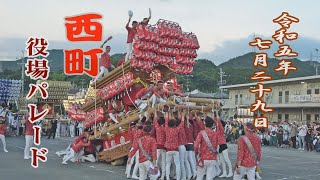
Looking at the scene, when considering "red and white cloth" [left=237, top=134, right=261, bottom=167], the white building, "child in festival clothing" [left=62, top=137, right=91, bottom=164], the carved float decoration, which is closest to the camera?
"red and white cloth" [left=237, top=134, right=261, bottom=167]

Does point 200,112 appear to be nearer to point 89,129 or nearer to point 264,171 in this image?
point 264,171

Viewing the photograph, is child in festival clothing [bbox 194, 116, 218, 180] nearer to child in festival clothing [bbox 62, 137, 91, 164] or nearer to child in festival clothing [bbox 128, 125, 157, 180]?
child in festival clothing [bbox 128, 125, 157, 180]

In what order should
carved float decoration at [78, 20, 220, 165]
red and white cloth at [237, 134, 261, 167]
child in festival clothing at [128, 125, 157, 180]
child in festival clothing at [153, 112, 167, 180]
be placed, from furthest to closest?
carved float decoration at [78, 20, 220, 165] → child in festival clothing at [153, 112, 167, 180] → child in festival clothing at [128, 125, 157, 180] → red and white cloth at [237, 134, 261, 167]

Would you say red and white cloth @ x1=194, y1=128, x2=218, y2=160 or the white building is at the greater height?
the white building

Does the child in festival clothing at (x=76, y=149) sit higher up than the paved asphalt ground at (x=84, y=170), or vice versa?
the child in festival clothing at (x=76, y=149)

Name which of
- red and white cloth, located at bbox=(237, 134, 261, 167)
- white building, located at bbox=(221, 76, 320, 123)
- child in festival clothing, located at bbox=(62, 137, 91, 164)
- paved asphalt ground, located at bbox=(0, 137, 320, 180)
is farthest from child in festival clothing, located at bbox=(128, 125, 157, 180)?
white building, located at bbox=(221, 76, 320, 123)

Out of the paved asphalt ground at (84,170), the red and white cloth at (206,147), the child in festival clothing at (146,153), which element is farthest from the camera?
the paved asphalt ground at (84,170)

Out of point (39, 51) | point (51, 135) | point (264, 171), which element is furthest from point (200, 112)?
point (51, 135)

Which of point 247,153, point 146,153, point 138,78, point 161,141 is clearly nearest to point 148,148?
point 146,153

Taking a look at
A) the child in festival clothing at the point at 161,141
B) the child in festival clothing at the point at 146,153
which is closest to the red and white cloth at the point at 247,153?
the child in festival clothing at the point at 146,153

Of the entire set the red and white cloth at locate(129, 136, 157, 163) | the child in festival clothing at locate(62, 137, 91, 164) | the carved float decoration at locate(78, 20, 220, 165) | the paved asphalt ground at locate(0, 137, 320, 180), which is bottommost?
the paved asphalt ground at locate(0, 137, 320, 180)

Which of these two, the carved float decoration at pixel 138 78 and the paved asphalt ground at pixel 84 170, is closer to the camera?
the paved asphalt ground at pixel 84 170

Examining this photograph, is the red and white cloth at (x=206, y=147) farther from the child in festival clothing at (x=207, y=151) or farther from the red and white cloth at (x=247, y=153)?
the red and white cloth at (x=247, y=153)

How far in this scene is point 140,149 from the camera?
10.1m
